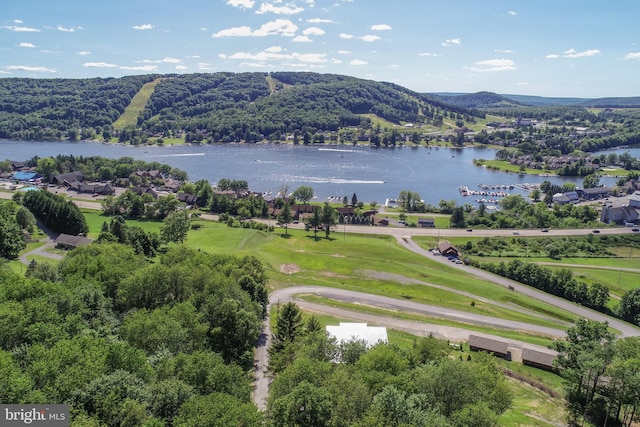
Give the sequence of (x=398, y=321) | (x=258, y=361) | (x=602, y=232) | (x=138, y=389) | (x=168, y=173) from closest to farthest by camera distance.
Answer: (x=138, y=389) → (x=258, y=361) → (x=398, y=321) → (x=602, y=232) → (x=168, y=173)

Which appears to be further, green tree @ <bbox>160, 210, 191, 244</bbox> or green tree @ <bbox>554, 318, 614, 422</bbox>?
green tree @ <bbox>160, 210, 191, 244</bbox>

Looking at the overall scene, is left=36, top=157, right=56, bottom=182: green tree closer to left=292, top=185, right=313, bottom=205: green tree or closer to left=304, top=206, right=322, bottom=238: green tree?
left=292, top=185, right=313, bottom=205: green tree

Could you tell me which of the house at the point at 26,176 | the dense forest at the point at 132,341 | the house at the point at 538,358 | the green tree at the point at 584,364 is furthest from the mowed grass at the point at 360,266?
the house at the point at 26,176

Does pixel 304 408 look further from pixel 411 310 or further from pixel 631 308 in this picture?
pixel 631 308

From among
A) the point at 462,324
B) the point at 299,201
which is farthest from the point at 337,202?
the point at 462,324

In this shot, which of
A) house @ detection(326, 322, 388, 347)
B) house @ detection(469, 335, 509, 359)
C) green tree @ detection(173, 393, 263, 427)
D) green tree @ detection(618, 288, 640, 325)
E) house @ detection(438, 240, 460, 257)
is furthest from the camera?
house @ detection(438, 240, 460, 257)

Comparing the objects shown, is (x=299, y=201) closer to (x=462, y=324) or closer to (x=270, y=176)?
(x=270, y=176)

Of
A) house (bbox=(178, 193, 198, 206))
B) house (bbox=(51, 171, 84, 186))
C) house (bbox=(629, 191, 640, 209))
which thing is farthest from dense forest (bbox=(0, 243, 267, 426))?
house (bbox=(629, 191, 640, 209))
